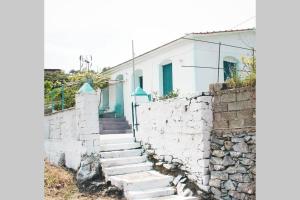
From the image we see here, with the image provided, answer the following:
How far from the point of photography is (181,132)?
8.25 metres

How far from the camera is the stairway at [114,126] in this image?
13762 millimetres

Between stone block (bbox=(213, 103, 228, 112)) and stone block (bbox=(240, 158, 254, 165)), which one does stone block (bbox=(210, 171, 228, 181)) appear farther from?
stone block (bbox=(213, 103, 228, 112))

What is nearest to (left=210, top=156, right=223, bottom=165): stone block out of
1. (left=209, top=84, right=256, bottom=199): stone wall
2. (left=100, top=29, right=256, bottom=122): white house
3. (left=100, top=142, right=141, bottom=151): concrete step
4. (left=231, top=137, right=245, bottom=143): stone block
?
(left=209, top=84, right=256, bottom=199): stone wall

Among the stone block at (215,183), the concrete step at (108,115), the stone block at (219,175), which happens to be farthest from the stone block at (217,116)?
the concrete step at (108,115)

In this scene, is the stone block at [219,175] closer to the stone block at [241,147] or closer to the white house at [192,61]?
the stone block at [241,147]

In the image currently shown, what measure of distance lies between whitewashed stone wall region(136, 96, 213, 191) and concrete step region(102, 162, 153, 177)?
40 centimetres

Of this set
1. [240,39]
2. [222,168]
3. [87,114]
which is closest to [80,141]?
[87,114]

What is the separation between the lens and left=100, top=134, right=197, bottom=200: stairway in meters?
7.71

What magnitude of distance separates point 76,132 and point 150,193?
316 cm

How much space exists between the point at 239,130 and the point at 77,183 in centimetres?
418

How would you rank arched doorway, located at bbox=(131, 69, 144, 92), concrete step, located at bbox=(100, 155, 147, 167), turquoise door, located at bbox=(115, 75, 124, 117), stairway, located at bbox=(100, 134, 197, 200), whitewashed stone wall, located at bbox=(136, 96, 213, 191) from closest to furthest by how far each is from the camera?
whitewashed stone wall, located at bbox=(136, 96, 213, 191) < stairway, located at bbox=(100, 134, 197, 200) < concrete step, located at bbox=(100, 155, 147, 167) < arched doorway, located at bbox=(131, 69, 144, 92) < turquoise door, located at bbox=(115, 75, 124, 117)

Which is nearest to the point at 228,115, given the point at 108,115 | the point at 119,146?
the point at 119,146

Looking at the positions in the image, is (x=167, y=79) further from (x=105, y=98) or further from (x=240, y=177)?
(x=240, y=177)
